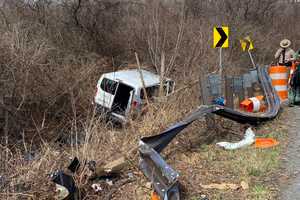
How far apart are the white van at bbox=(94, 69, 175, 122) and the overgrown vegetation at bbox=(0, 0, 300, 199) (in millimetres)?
538

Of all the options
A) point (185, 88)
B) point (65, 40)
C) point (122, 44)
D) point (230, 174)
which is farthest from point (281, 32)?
point (230, 174)

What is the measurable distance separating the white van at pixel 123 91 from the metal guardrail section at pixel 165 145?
3164 millimetres

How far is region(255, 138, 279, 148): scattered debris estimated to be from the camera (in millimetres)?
6707

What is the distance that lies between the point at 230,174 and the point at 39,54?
270 inches

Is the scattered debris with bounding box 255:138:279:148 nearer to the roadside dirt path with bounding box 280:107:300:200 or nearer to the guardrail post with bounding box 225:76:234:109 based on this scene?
the roadside dirt path with bounding box 280:107:300:200

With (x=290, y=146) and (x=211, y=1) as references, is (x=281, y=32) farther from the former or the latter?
(x=290, y=146)

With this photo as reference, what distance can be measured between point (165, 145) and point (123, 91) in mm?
6066

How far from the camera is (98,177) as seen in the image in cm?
562

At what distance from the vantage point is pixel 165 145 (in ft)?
19.9

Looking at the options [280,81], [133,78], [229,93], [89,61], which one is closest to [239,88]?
[229,93]

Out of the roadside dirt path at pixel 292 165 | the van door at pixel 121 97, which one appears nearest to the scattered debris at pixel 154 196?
the roadside dirt path at pixel 292 165

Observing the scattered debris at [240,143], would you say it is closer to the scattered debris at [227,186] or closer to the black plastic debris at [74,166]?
the scattered debris at [227,186]

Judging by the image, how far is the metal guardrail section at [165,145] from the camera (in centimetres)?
457

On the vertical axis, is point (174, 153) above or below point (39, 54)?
below
